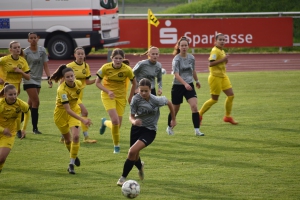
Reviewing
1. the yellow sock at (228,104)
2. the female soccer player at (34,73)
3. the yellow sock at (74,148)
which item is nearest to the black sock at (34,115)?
the female soccer player at (34,73)

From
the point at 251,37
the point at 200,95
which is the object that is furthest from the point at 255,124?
the point at 251,37

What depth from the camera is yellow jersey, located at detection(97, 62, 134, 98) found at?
42.2 ft

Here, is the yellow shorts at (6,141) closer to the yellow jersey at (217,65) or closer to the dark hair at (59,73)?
the dark hair at (59,73)

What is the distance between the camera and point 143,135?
1030 centimetres

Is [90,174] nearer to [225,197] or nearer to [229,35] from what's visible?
[225,197]

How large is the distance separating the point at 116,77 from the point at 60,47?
17.0m

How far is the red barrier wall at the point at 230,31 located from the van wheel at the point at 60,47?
4.27 metres

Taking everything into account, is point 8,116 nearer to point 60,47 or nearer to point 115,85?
point 115,85

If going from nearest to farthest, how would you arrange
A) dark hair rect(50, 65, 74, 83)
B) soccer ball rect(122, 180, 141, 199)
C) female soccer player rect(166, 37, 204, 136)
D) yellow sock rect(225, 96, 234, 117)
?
soccer ball rect(122, 180, 141, 199) < dark hair rect(50, 65, 74, 83) < female soccer player rect(166, 37, 204, 136) < yellow sock rect(225, 96, 234, 117)

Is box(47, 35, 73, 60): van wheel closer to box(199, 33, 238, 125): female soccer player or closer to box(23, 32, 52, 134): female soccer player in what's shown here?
box(23, 32, 52, 134): female soccer player

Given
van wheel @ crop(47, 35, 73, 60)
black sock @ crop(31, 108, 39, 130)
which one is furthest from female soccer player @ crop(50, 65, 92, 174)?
van wheel @ crop(47, 35, 73, 60)

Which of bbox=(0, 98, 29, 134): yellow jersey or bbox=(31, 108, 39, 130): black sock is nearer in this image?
bbox=(0, 98, 29, 134): yellow jersey

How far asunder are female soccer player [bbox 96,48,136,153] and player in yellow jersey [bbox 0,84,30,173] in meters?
2.25

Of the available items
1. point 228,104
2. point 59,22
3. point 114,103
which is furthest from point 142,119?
point 59,22
